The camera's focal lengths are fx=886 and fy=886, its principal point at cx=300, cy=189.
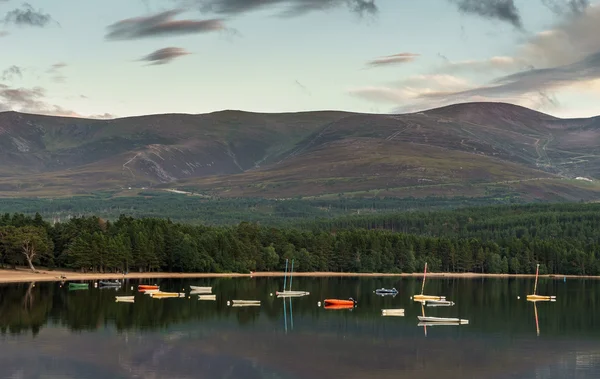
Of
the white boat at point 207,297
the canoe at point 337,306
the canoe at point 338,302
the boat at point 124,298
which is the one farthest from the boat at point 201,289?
the canoe at point 337,306

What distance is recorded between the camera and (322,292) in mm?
192000

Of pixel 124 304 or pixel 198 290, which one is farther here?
pixel 198 290

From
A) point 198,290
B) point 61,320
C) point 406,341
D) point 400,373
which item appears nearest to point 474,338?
point 406,341

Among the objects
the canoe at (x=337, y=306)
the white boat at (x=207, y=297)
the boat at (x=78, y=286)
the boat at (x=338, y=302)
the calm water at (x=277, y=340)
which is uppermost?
the boat at (x=78, y=286)

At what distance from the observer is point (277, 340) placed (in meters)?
115

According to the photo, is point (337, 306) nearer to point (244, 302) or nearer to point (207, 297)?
point (244, 302)

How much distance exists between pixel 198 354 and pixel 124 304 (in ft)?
177

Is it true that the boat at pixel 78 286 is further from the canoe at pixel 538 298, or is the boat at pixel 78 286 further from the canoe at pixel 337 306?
the canoe at pixel 538 298

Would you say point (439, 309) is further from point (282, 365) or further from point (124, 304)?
point (282, 365)

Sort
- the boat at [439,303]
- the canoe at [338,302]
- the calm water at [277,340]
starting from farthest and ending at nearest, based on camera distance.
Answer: the boat at [439,303] < the canoe at [338,302] < the calm water at [277,340]

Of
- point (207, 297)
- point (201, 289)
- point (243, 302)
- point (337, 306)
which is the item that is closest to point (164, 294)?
point (207, 297)

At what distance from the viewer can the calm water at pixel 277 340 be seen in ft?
302

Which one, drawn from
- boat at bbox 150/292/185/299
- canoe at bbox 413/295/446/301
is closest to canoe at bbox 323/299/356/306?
canoe at bbox 413/295/446/301

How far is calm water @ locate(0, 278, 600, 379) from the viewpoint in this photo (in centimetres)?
9206
